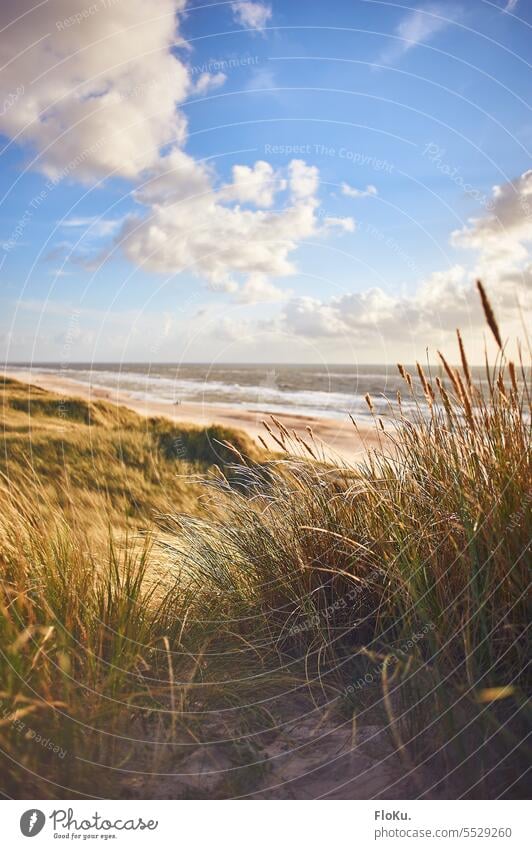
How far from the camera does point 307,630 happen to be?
2670mm

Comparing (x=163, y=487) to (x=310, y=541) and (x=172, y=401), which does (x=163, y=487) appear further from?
(x=172, y=401)

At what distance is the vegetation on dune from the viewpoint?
2004 millimetres

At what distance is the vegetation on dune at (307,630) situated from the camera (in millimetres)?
2004

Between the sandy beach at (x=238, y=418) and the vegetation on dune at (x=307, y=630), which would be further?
the sandy beach at (x=238, y=418)

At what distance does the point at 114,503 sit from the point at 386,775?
435 cm

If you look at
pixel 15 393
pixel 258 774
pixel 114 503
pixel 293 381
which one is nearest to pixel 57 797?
pixel 258 774
